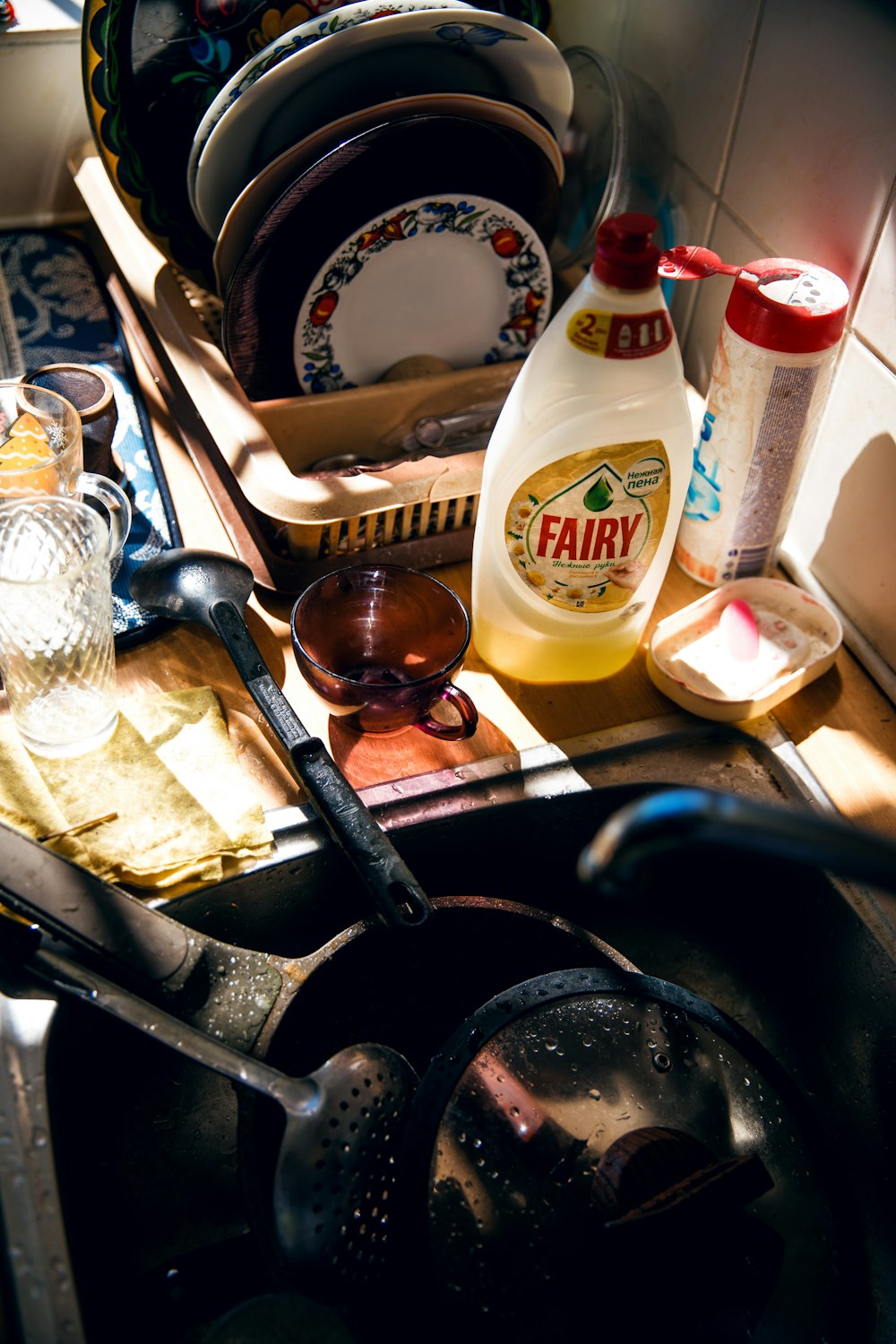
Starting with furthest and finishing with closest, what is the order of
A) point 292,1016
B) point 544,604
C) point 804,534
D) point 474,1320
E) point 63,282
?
point 63,282 < point 804,534 < point 544,604 < point 292,1016 < point 474,1320

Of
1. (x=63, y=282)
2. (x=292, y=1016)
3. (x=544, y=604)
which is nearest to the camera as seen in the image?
(x=292, y=1016)

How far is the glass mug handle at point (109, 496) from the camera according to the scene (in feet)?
Answer: 2.76

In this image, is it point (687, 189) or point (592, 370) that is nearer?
point (592, 370)

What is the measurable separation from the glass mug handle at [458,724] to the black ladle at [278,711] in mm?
103

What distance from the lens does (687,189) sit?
993 mm

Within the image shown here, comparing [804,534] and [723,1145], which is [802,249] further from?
[723,1145]

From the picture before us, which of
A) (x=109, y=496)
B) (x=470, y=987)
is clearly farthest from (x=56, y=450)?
(x=470, y=987)

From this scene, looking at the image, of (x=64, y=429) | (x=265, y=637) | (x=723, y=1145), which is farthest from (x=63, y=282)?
(x=723, y=1145)

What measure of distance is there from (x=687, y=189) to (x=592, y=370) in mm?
434

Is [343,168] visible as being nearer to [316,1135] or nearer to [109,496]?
[109,496]

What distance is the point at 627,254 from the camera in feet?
2.07

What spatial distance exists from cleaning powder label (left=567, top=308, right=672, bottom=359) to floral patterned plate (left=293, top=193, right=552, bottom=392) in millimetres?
330

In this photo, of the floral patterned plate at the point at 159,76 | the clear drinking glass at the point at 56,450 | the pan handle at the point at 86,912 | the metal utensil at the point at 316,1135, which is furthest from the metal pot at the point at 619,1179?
the floral patterned plate at the point at 159,76

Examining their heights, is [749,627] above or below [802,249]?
below
